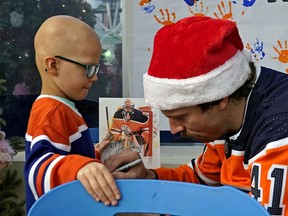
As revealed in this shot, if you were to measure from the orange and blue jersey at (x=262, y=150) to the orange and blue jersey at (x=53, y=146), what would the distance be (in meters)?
0.26

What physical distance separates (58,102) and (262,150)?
0.52 metres

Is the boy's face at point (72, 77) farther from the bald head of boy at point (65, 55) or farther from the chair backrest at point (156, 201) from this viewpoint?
the chair backrest at point (156, 201)

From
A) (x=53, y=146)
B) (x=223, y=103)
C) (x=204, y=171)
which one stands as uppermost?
(x=223, y=103)

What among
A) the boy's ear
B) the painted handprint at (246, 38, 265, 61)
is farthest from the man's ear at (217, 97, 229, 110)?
the painted handprint at (246, 38, 265, 61)

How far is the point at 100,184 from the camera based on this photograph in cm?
73

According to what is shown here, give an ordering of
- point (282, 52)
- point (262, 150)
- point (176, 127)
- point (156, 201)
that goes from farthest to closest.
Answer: point (282, 52)
point (176, 127)
point (262, 150)
point (156, 201)

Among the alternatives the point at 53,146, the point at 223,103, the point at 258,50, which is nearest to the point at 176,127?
the point at 223,103

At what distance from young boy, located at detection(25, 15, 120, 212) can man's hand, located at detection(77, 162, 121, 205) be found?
118 mm

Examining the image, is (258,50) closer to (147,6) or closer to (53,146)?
(147,6)

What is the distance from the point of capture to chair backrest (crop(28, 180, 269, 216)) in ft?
2.13

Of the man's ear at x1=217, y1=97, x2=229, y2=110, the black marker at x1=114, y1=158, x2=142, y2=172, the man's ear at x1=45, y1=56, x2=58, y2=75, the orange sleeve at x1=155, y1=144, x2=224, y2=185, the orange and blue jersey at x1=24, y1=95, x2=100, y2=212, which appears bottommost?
the orange sleeve at x1=155, y1=144, x2=224, y2=185

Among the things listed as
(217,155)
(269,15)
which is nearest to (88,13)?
(269,15)

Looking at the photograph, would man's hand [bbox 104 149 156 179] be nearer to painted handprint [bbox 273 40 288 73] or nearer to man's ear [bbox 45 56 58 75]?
man's ear [bbox 45 56 58 75]

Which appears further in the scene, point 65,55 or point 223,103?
point 65,55
